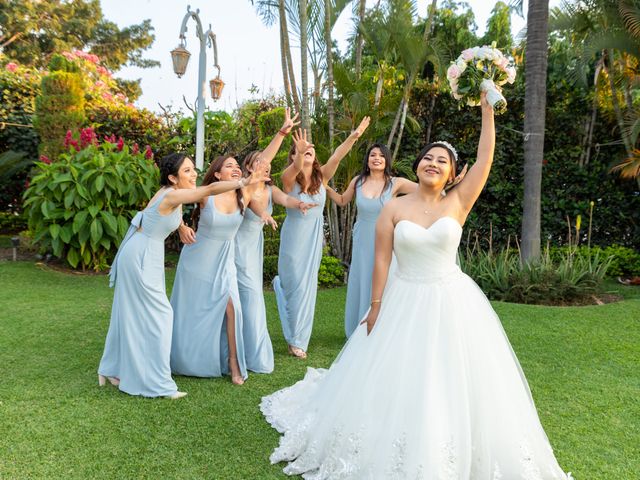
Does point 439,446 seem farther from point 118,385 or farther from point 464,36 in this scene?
point 464,36

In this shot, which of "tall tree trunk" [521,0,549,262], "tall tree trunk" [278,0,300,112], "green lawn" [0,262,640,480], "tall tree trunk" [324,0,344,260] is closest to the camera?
"green lawn" [0,262,640,480]

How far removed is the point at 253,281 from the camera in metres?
4.99

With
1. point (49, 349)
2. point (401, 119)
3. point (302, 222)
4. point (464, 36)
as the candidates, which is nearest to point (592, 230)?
point (401, 119)

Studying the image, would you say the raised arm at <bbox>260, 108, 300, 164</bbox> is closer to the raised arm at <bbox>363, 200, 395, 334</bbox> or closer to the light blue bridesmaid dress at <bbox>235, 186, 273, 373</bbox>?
the light blue bridesmaid dress at <bbox>235, 186, 273, 373</bbox>

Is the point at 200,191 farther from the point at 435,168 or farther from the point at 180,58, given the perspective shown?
the point at 180,58

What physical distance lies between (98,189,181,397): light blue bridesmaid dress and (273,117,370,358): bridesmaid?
1.43 m

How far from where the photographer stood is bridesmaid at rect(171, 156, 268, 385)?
15.3 ft

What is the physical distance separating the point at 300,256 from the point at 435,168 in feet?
8.48

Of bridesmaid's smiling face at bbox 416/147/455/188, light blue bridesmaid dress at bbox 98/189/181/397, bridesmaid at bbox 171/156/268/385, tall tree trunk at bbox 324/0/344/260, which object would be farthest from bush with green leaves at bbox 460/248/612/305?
light blue bridesmaid dress at bbox 98/189/181/397

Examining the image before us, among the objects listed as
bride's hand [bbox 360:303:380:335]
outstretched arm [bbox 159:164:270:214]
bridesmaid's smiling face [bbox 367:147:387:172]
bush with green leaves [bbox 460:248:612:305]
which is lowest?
bush with green leaves [bbox 460:248:612:305]

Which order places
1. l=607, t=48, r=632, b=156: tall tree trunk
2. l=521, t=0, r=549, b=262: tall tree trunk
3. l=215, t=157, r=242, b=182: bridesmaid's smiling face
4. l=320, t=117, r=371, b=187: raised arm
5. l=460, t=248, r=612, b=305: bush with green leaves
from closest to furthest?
1. l=215, t=157, r=242, b=182: bridesmaid's smiling face
2. l=320, t=117, r=371, b=187: raised arm
3. l=460, t=248, r=612, b=305: bush with green leaves
4. l=521, t=0, r=549, b=262: tall tree trunk
5. l=607, t=48, r=632, b=156: tall tree trunk

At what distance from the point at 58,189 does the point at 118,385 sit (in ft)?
16.6

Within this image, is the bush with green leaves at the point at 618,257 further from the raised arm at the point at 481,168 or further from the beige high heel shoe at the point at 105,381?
the beige high heel shoe at the point at 105,381

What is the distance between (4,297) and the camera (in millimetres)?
7203
